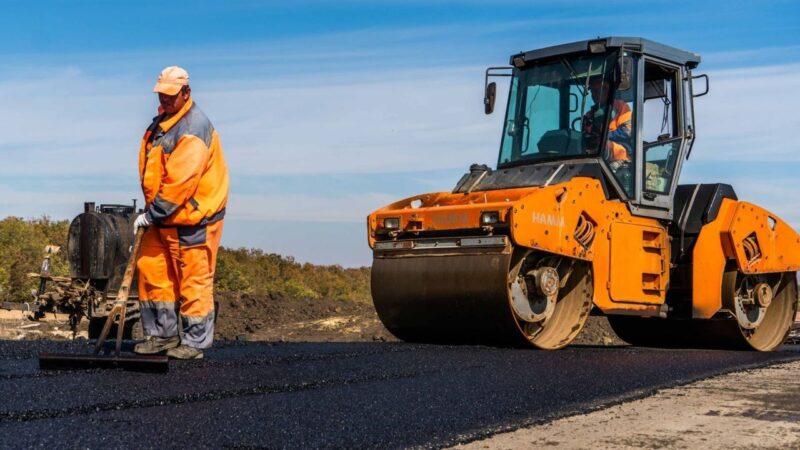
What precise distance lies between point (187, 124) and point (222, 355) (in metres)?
1.37

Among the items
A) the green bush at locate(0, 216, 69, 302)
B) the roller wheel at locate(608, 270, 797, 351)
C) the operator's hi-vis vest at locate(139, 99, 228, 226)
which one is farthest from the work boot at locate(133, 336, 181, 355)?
the green bush at locate(0, 216, 69, 302)

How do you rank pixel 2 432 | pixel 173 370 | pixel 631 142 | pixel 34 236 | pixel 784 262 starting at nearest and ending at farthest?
pixel 2 432 < pixel 173 370 < pixel 631 142 < pixel 784 262 < pixel 34 236

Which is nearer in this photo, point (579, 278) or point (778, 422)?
point (778, 422)

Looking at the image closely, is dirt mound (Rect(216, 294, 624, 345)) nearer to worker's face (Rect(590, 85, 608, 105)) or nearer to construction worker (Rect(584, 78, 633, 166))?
construction worker (Rect(584, 78, 633, 166))

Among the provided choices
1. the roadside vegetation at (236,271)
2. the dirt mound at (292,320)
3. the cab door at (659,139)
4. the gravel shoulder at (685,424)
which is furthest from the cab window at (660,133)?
the roadside vegetation at (236,271)

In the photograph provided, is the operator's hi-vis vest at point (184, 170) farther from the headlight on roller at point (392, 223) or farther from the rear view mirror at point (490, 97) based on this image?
the rear view mirror at point (490, 97)

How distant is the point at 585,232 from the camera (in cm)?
758

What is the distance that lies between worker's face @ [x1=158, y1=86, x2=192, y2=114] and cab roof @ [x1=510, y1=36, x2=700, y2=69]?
3702 mm

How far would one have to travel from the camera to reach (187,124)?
5.55 meters

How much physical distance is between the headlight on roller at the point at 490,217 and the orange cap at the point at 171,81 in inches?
96.0

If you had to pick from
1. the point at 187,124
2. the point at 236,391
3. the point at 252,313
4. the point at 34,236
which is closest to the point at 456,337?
the point at 187,124

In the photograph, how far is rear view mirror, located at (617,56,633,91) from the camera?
25.5 ft

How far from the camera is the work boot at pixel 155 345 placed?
5.52 m

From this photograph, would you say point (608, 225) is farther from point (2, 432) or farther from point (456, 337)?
point (2, 432)
